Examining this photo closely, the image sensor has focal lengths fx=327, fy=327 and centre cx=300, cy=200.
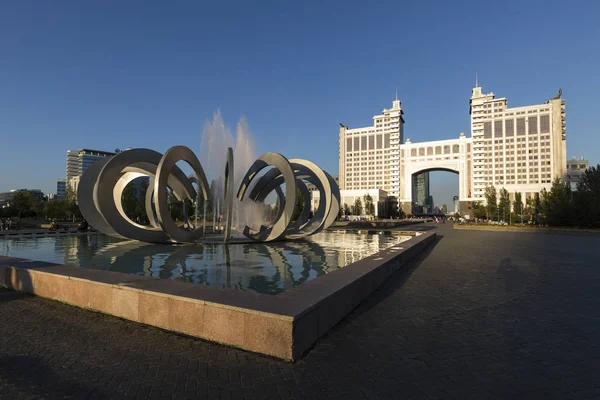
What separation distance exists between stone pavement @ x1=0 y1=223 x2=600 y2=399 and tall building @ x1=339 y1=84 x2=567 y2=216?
328ft

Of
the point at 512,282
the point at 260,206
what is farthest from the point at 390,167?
Result: the point at 512,282

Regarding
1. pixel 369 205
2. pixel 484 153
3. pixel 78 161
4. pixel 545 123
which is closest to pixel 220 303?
pixel 369 205

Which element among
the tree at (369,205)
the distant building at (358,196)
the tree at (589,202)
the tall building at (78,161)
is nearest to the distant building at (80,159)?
the tall building at (78,161)

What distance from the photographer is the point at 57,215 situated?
195 ft

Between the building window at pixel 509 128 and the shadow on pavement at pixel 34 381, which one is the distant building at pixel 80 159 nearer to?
the building window at pixel 509 128

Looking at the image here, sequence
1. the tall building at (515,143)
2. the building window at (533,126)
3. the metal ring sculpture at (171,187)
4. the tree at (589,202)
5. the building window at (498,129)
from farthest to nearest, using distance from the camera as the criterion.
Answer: the building window at (498,129), the building window at (533,126), the tall building at (515,143), the tree at (589,202), the metal ring sculpture at (171,187)

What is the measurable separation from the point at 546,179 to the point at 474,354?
122 m

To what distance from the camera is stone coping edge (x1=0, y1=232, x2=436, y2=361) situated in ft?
13.5

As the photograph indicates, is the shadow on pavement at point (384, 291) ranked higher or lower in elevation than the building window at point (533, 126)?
lower

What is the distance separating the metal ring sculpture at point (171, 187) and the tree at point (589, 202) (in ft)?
104

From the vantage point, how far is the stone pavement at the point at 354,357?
3328 millimetres

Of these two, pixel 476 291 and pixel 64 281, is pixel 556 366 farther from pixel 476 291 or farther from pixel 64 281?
pixel 64 281

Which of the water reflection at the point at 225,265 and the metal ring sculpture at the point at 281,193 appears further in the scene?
the metal ring sculpture at the point at 281,193

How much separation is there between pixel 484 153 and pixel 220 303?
12261 cm
